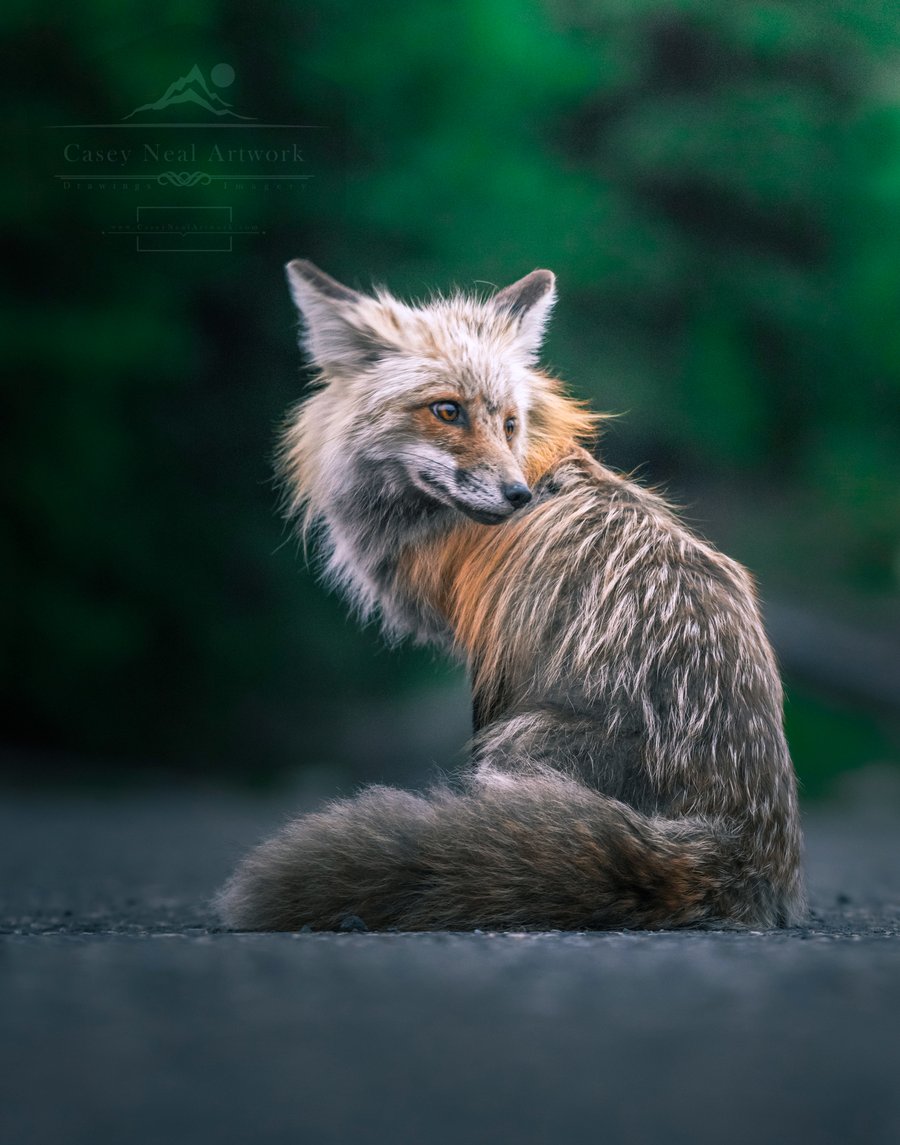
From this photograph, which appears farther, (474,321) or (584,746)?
(474,321)

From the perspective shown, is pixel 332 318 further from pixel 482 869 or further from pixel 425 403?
pixel 482 869

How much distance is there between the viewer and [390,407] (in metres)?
2.10

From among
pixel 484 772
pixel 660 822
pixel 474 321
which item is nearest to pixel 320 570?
pixel 474 321

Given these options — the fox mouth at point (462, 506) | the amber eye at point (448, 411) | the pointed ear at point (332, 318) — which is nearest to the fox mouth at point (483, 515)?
the fox mouth at point (462, 506)

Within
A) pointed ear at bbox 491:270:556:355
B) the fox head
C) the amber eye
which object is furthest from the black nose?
pointed ear at bbox 491:270:556:355

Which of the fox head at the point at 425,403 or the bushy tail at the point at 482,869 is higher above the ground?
the fox head at the point at 425,403

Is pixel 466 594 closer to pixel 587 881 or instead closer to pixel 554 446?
pixel 554 446

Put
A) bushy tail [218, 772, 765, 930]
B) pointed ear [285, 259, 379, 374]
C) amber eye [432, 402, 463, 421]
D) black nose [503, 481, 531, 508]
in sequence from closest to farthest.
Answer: bushy tail [218, 772, 765, 930]
black nose [503, 481, 531, 508]
amber eye [432, 402, 463, 421]
pointed ear [285, 259, 379, 374]

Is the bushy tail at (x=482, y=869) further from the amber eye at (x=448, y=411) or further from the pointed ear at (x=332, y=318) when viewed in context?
the pointed ear at (x=332, y=318)

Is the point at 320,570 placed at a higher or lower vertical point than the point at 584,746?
higher

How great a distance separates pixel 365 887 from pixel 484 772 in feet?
0.80

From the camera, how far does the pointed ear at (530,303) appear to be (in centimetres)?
224

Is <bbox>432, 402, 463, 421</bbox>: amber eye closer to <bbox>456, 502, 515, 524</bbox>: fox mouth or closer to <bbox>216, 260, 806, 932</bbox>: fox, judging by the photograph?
<bbox>216, 260, 806, 932</bbox>: fox

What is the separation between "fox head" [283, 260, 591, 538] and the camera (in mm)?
2008
